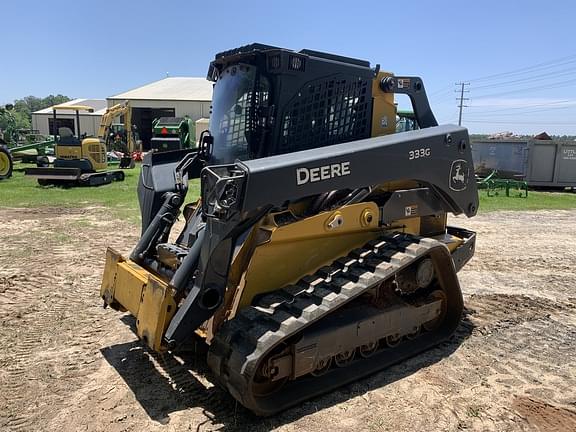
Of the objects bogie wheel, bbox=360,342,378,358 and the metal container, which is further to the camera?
the metal container

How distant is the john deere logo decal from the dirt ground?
1.43 m

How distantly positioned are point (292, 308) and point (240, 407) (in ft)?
2.66

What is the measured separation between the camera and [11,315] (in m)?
5.38

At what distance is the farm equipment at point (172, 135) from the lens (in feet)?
77.9

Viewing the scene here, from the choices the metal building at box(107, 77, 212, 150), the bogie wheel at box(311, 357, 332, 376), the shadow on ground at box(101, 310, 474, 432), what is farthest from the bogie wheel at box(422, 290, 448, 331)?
the metal building at box(107, 77, 212, 150)

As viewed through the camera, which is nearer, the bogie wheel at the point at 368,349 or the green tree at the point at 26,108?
the bogie wheel at the point at 368,349

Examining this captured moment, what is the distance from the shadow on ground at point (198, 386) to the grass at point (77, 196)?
663 centimetres

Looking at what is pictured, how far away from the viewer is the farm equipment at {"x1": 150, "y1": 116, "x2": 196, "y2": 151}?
23.8 m

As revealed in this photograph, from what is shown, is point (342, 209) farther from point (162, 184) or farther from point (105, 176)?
point (105, 176)

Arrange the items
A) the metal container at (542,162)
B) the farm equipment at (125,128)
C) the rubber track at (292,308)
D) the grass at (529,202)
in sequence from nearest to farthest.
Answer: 1. the rubber track at (292,308)
2. the grass at (529,202)
3. the metal container at (542,162)
4. the farm equipment at (125,128)

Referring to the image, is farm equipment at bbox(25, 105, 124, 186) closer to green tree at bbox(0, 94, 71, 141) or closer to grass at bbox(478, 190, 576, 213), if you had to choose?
grass at bbox(478, 190, 576, 213)

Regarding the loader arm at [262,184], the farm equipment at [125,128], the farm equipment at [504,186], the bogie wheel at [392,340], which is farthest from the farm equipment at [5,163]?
the bogie wheel at [392,340]

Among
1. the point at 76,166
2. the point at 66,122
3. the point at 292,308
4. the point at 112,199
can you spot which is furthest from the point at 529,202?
the point at 66,122

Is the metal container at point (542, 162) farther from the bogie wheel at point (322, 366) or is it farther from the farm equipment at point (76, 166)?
the bogie wheel at point (322, 366)
